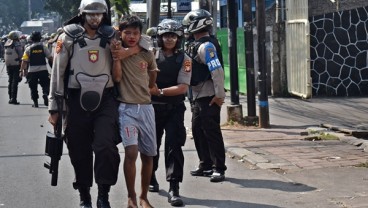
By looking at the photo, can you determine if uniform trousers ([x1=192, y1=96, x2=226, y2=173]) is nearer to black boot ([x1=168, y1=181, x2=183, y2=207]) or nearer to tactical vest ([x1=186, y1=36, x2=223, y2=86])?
tactical vest ([x1=186, y1=36, x2=223, y2=86])

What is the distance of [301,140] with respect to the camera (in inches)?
499

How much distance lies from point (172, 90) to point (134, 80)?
79cm

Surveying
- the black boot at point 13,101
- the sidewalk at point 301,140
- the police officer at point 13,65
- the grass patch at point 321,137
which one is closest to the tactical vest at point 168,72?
the sidewalk at point 301,140

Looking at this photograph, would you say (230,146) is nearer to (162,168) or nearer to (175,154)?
(162,168)

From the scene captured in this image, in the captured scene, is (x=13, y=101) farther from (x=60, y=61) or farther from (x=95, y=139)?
(x=95, y=139)

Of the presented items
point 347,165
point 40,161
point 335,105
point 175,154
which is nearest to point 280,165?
point 347,165

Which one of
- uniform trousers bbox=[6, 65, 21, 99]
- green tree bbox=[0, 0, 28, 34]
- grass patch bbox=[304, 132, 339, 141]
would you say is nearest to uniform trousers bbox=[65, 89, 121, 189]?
grass patch bbox=[304, 132, 339, 141]

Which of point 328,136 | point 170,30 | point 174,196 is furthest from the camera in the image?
point 328,136

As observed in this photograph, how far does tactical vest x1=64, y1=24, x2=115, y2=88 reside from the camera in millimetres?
7398

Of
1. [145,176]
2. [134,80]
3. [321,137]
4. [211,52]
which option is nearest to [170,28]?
[134,80]

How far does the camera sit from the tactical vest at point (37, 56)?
1955 cm

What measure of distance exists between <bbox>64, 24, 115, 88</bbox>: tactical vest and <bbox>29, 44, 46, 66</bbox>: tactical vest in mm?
12307

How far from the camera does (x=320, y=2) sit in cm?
2050

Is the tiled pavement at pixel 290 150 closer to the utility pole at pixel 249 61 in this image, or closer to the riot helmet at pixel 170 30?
the utility pole at pixel 249 61
